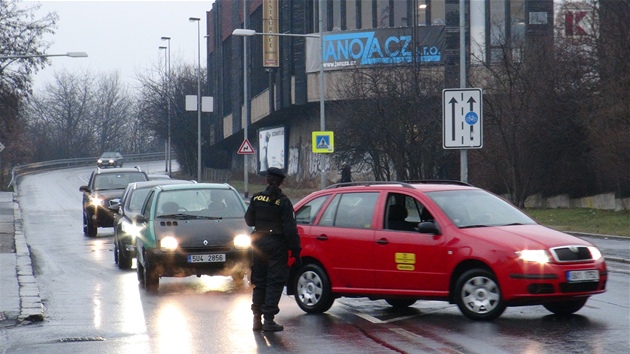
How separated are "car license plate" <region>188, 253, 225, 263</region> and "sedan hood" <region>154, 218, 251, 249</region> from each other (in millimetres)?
133

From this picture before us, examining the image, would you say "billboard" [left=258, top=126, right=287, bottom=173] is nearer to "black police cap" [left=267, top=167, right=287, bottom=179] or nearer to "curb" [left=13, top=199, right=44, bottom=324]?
"curb" [left=13, top=199, right=44, bottom=324]

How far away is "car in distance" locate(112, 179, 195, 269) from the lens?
19219 mm

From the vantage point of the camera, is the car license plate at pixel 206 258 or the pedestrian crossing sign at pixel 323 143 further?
the pedestrian crossing sign at pixel 323 143

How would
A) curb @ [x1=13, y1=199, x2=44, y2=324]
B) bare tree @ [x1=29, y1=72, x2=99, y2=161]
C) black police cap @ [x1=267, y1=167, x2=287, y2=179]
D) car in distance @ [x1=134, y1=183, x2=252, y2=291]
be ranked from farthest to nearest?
1. bare tree @ [x1=29, y1=72, x2=99, y2=161]
2. car in distance @ [x1=134, y1=183, x2=252, y2=291]
3. curb @ [x1=13, y1=199, x2=44, y2=324]
4. black police cap @ [x1=267, y1=167, x2=287, y2=179]

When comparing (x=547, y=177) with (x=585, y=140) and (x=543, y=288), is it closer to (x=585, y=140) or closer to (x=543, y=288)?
(x=585, y=140)

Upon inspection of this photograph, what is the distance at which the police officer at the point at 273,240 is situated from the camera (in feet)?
35.9

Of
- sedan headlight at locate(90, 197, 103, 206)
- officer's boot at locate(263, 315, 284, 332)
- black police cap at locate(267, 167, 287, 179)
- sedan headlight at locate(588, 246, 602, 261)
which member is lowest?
officer's boot at locate(263, 315, 284, 332)

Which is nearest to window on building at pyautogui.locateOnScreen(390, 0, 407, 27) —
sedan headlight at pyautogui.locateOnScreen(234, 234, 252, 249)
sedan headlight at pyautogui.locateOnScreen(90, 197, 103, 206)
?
sedan headlight at pyautogui.locateOnScreen(90, 197, 103, 206)

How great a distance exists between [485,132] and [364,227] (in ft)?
90.7

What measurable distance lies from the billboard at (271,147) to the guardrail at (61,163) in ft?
54.0

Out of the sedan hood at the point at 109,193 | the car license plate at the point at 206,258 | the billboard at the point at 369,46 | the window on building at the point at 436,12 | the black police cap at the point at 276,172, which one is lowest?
the car license plate at the point at 206,258

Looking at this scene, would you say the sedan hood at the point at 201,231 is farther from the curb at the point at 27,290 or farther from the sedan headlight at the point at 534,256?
the sedan headlight at the point at 534,256

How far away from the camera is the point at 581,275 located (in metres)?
11.1

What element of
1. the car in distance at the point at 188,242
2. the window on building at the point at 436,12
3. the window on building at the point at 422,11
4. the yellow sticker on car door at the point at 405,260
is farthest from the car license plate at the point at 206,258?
the window on building at the point at 422,11
